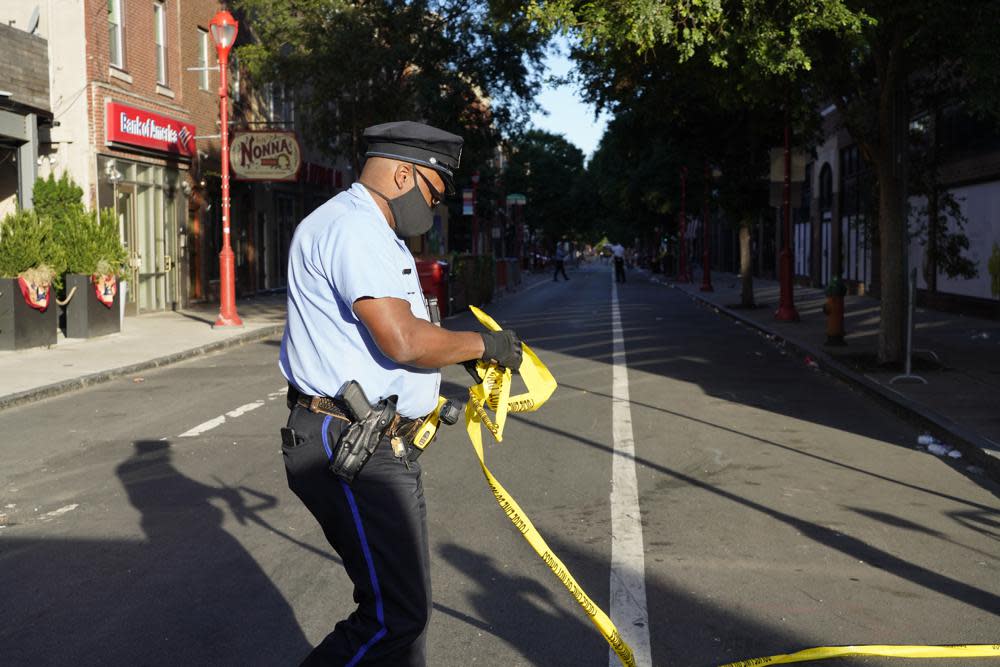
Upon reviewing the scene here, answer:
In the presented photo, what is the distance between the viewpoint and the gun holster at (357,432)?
3152mm

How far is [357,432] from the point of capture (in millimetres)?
3164

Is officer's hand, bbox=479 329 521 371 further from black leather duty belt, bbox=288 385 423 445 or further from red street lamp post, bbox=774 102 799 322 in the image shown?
red street lamp post, bbox=774 102 799 322

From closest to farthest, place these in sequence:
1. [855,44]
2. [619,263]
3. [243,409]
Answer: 1. [243,409]
2. [855,44]
3. [619,263]

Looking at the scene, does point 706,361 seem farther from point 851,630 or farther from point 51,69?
point 51,69

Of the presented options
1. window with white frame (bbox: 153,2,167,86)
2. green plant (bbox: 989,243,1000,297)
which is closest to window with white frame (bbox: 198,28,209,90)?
window with white frame (bbox: 153,2,167,86)

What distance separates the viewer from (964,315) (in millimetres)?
23969

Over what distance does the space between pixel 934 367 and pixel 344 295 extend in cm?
1204

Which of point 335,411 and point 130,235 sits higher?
point 130,235

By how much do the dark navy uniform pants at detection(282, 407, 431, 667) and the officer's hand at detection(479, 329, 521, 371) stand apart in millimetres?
407

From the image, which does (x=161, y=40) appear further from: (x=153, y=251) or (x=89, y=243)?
(x=89, y=243)

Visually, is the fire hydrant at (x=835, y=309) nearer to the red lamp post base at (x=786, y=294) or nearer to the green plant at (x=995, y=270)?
the red lamp post base at (x=786, y=294)

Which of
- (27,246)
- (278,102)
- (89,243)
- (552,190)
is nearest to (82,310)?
(89,243)

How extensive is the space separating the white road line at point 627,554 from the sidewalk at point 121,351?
6.40 m

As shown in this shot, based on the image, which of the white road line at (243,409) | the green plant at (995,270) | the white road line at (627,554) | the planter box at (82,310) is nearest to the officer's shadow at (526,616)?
the white road line at (627,554)
